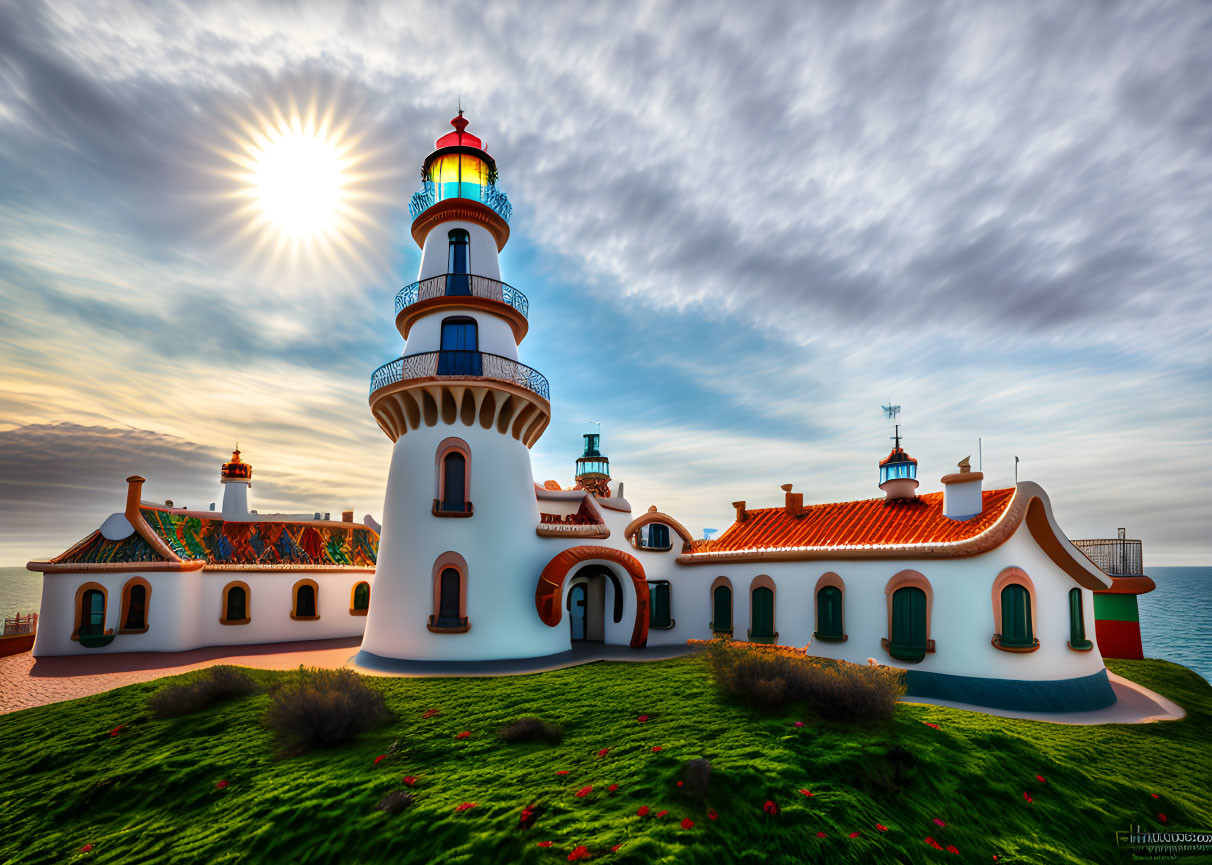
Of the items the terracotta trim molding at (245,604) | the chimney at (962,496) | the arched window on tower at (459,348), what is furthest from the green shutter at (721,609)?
the terracotta trim molding at (245,604)

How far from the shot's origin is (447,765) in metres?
9.26

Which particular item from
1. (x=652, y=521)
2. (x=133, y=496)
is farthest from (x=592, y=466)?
(x=133, y=496)

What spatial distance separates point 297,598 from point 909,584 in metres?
23.1

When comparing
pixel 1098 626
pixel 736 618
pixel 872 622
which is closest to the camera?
pixel 872 622

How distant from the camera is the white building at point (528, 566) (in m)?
14.8

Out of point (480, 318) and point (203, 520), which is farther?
point (203, 520)

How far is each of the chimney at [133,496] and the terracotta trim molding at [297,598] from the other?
640 centimetres

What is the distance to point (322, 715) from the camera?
34.1 feet

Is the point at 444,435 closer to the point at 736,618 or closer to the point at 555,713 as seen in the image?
the point at 555,713

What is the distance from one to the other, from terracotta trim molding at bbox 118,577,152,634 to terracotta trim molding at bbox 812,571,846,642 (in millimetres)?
23728

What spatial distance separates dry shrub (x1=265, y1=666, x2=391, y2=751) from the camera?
10.3 meters

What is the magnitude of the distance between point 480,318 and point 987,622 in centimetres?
1737

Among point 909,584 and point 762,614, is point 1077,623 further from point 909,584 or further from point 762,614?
point 762,614

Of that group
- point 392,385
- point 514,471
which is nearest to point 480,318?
point 392,385
